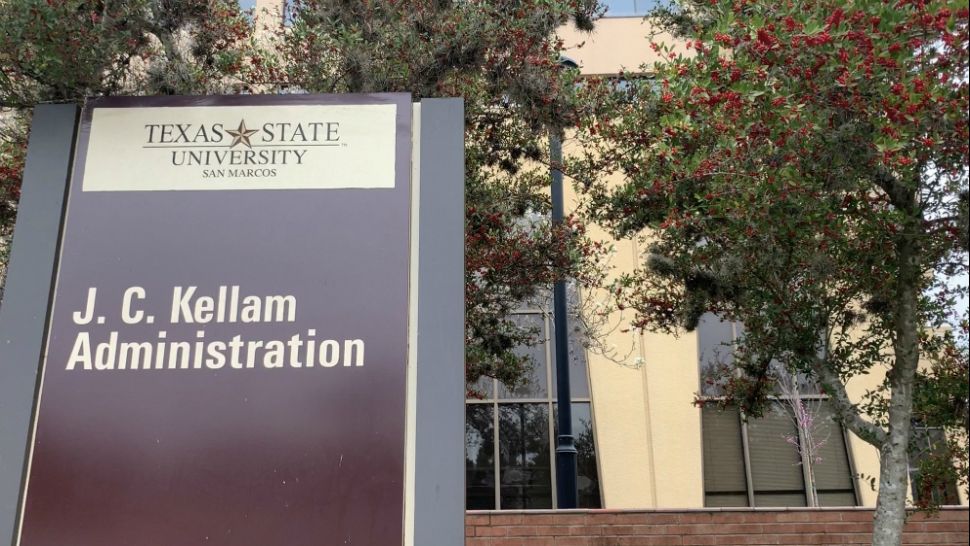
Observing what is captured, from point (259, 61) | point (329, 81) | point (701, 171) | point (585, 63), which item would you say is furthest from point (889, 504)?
point (585, 63)

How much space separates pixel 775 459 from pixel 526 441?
507 centimetres

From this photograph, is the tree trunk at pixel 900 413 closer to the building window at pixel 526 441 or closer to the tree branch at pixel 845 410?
the tree branch at pixel 845 410

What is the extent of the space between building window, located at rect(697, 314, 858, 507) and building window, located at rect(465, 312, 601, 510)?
2.44 m

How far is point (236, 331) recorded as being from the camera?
4.02 m

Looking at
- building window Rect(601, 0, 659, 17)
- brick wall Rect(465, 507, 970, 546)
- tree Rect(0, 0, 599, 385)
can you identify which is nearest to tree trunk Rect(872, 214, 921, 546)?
brick wall Rect(465, 507, 970, 546)

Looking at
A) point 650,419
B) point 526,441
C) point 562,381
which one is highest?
point 562,381

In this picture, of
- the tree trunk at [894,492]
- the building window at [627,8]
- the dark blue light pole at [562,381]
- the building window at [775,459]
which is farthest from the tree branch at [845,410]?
the building window at [627,8]

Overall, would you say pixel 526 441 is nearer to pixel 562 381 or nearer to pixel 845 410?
pixel 562 381

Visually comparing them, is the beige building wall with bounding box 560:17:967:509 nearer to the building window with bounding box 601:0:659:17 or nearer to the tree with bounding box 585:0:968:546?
the building window with bounding box 601:0:659:17

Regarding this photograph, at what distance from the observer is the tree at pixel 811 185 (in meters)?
5.34

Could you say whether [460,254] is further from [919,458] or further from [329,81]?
[919,458]

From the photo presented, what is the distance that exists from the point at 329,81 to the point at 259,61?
1169 millimetres

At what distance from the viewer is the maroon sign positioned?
3.75 metres

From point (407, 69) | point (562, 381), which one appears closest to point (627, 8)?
point (562, 381)
